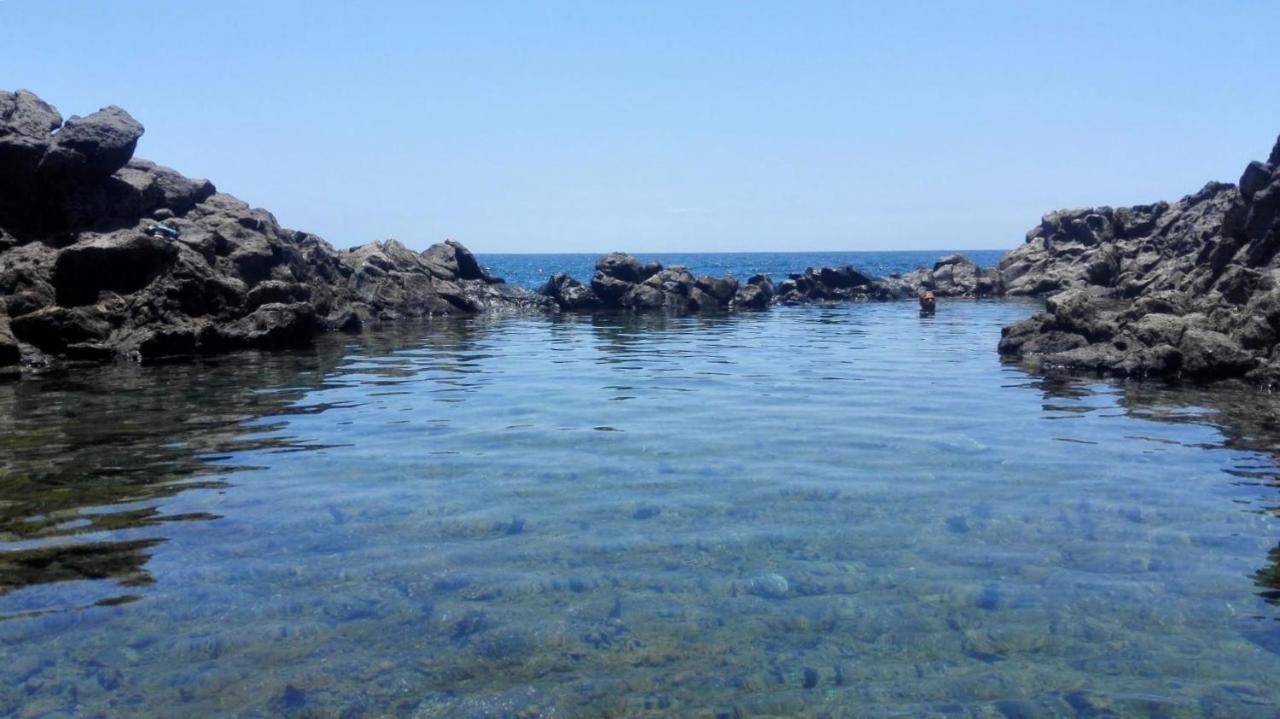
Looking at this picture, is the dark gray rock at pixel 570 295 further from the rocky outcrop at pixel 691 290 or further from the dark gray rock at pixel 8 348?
the dark gray rock at pixel 8 348

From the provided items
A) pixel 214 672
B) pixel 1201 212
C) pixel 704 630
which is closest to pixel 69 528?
pixel 214 672

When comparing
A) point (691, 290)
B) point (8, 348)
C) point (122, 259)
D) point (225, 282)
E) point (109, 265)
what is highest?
point (122, 259)

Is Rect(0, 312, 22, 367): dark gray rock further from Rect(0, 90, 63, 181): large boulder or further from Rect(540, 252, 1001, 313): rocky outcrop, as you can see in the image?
Rect(540, 252, 1001, 313): rocky outcrop

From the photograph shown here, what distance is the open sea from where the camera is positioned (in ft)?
23.4

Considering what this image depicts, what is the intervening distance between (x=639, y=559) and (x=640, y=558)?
3 centimetres

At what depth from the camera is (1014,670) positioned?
7348 millimetres

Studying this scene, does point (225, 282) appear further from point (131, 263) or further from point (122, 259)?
point (122, 259)

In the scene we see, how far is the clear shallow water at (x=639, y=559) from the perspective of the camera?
7133 mm

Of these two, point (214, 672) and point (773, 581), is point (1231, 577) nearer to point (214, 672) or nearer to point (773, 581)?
point (773, 581)

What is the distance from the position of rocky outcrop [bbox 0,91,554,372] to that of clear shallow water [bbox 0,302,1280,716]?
10.2 meters

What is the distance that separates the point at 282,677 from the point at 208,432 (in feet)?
37.5

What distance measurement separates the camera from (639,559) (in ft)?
32.6

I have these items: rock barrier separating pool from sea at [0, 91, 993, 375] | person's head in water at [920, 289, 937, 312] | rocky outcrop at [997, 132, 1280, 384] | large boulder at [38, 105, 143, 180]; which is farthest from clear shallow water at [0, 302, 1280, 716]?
person's head in water at [920, 289, 937, 312]

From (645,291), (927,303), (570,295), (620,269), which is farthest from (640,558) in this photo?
(620,269)
